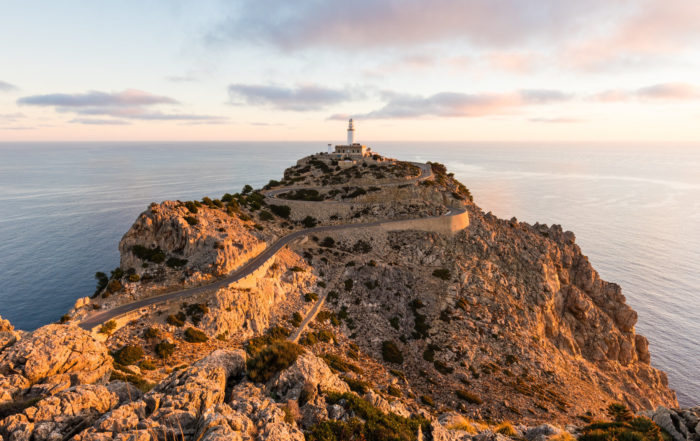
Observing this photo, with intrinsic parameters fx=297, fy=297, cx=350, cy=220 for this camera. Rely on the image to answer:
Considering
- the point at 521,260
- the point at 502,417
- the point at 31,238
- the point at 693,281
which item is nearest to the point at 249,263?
the point at 502,417

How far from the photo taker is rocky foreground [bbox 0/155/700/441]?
1334 centimetres

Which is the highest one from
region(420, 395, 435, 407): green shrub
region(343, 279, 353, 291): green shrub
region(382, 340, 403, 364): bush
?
region(343, 279, 353, 291): green shrub

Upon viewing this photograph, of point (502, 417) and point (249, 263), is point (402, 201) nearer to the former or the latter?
point (249, 263)

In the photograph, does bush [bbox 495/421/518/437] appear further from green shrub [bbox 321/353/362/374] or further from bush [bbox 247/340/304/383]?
green shrub [bbox 321/353/362/374]

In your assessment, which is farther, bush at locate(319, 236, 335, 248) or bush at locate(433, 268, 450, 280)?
bush at locate(319, 236, 335, 248)

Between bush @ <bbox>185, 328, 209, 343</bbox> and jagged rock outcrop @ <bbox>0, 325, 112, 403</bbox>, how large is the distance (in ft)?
36.9

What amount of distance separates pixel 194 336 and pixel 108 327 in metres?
7.79

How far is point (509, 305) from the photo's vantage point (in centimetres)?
5144

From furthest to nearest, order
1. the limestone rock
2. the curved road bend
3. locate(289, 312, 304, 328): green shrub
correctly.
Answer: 1. locate(289, 312, 304, 328): green shrub
2. the curved road bend
3. the limestone rock

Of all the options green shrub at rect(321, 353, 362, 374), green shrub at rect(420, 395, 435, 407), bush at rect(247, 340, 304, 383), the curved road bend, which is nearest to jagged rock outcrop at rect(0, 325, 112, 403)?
bush at rect(247, 340, 304, 383)

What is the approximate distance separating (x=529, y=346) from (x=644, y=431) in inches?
1259

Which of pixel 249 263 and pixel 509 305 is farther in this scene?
pixel 509 305

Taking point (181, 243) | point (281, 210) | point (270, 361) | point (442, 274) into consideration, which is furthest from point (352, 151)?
point (270, 361)

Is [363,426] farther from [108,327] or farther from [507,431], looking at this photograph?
[108,327]
